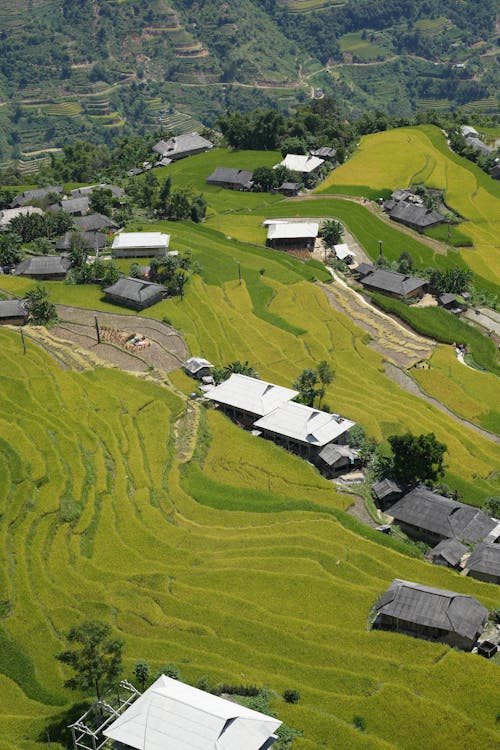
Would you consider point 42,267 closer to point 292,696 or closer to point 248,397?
point 248,397

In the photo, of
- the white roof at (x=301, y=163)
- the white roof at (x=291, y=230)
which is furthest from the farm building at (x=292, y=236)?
the white roof at (x=301, y=163)

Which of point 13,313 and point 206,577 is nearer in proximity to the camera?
point 206,577

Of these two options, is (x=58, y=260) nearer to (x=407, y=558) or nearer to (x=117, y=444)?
(x=117, y=444)

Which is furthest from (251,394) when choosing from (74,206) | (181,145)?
(181,145)

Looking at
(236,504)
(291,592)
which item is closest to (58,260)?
(236,504)

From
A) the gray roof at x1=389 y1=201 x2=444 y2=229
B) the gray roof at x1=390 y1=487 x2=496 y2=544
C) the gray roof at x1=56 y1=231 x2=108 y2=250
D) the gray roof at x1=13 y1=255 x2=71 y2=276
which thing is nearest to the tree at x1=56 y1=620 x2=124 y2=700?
the gray roof at x1=390 y1=487 x2=496 y2=544
